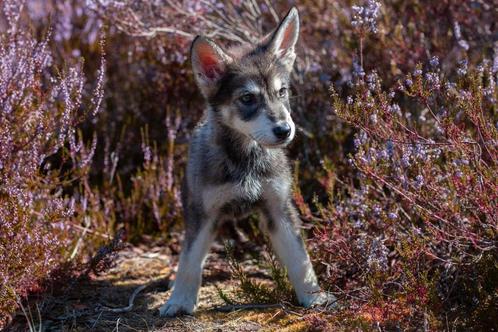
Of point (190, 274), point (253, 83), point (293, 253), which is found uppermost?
point (253, 83)

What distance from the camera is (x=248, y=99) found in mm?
4492

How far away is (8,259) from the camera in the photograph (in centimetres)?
436

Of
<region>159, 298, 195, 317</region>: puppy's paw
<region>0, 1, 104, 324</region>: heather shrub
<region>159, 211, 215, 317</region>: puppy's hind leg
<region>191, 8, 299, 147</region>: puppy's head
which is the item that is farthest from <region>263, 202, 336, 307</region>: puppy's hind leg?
<region>0, 1, 104, 324</region>: heather shrub

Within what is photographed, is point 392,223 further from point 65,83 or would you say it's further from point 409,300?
point 65,83

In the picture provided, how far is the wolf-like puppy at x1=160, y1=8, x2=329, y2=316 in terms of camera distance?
4523 millimetres

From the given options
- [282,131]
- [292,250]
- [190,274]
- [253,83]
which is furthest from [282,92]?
[190,274]

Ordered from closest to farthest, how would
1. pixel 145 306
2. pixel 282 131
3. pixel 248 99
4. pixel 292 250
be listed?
pixel 282 131 < pixel 248 99 < pixel 292 250 < pixel 145 306

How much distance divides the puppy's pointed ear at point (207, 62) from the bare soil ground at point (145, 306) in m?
1.49

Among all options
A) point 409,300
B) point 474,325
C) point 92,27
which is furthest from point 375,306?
point 92,27

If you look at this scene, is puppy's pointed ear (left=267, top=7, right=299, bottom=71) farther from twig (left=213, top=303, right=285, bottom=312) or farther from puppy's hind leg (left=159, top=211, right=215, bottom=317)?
twig (left=213, top=303, right=285, bottom=312)

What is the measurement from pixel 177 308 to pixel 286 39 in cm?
198

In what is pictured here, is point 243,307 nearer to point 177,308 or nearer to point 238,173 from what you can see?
point 177,308

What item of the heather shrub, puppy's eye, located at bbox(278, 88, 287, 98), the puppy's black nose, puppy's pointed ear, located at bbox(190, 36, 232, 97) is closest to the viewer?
the puppy's black nose

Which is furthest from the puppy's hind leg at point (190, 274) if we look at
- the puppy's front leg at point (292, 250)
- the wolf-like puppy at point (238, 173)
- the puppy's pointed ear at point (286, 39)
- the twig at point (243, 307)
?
the puppy's pointed ear at point (286, 39)
